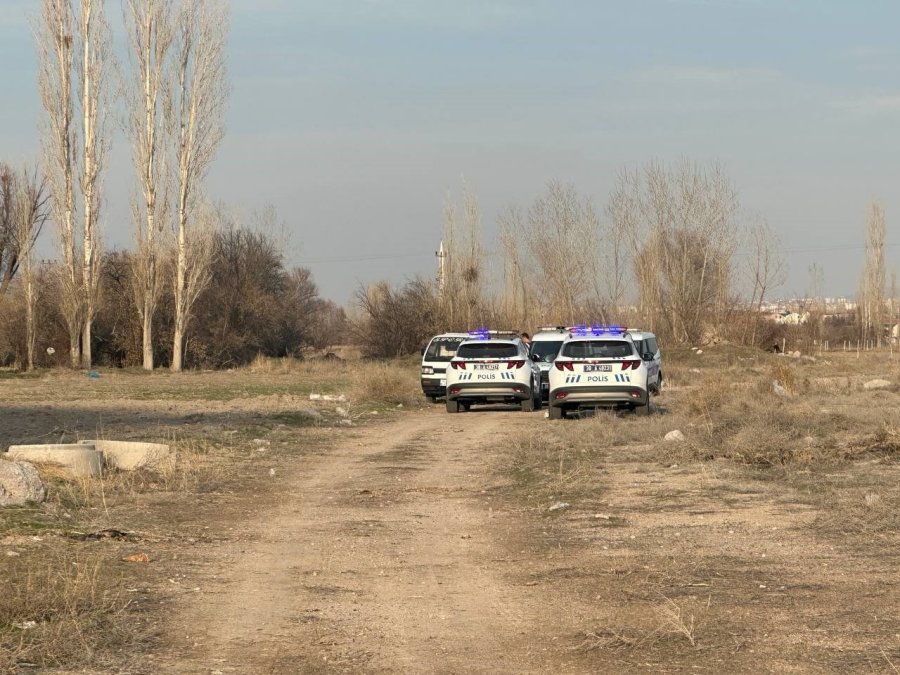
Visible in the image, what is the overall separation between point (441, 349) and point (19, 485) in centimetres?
2032

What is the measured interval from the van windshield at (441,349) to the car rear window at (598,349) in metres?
7.97

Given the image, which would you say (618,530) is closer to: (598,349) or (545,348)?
(598,349)

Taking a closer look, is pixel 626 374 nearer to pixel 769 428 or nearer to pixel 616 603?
pixel 769 428

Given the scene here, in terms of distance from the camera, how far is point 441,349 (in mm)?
31594

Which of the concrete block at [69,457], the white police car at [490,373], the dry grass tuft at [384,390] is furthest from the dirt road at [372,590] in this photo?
the dry grass tuft at [384,390]

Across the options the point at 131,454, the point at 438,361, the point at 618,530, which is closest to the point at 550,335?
the point at 438,361

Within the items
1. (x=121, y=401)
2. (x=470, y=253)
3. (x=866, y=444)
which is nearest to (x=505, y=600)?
(x=866, y=444)

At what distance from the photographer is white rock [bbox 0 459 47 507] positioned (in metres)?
11.6

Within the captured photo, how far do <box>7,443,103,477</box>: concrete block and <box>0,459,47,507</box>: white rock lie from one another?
195 cm

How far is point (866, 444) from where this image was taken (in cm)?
1623

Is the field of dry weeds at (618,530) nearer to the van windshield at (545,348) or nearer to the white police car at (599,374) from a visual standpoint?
the white police car at (599,374)

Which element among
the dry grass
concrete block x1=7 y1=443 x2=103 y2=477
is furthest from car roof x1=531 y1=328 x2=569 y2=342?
the dry grass

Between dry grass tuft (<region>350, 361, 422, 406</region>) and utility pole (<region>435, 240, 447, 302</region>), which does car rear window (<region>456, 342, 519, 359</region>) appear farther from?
utility pole (<region>435, 240, 447, 302</region>)

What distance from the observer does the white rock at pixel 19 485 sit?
11.6 m
